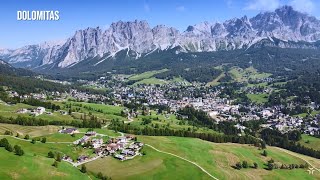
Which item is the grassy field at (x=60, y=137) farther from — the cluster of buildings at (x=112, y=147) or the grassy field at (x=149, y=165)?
the cluster of buildings at (x=112, y=147)

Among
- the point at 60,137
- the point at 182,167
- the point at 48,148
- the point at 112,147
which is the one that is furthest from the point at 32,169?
the point at 182,167

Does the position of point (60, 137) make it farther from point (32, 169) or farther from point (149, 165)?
point (32, 169)

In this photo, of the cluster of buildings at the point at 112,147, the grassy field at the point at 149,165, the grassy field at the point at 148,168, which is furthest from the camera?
the cluster of buildings at the point at 112,147

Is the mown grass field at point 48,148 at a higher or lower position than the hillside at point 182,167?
higher

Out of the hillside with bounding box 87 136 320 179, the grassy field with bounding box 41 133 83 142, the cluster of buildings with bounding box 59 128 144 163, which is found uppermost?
the grassy field with bounding box 41 133 83 142

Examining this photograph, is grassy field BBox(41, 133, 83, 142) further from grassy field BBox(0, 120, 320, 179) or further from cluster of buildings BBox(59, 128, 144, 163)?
cluster of buildings BBox(59, 128, 144, 163)

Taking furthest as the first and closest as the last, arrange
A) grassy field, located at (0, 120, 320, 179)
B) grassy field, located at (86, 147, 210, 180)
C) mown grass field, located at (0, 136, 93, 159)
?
1. mown grass field, located at (0, 136, 93, 159)
2. grassy field, located at (86, 147, 210, 180)
3. grassy field, located at (0, 120, 320, 179)

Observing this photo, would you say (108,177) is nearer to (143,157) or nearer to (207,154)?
(143,157)

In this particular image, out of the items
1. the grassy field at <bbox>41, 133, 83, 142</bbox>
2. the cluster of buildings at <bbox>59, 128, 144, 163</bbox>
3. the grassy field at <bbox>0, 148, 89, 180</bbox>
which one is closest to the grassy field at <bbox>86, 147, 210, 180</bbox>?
the cluster of buildings at <bbox>59, 128, 144, 163</bbox>

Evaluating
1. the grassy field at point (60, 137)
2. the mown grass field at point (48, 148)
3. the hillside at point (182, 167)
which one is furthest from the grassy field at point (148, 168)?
the grassy field at point (60, 137)
